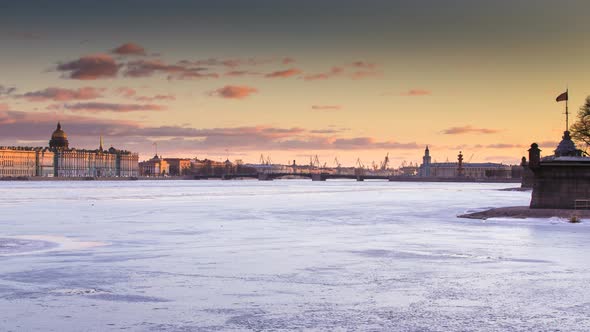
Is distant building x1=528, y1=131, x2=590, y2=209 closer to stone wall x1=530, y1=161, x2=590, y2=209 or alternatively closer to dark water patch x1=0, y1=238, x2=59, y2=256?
stone wall x1=530, y1=161, x2=590, y2=209

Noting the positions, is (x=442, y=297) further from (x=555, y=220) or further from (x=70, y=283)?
(x=555, y=220)

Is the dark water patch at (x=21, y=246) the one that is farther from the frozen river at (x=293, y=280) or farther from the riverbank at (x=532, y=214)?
the riverbank at (x=532, y=214)

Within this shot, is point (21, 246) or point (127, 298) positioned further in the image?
point (21, 246)

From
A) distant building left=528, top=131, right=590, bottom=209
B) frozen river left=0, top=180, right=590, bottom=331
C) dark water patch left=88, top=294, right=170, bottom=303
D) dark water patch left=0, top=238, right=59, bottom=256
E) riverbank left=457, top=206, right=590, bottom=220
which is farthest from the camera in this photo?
distant building left=528, top=131, right=590, bottom=209

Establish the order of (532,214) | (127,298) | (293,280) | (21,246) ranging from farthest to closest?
(532,214) → (21,246) → (293,280) → (127,298)

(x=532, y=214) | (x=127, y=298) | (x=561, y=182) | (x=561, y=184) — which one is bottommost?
(x=127, y=298)

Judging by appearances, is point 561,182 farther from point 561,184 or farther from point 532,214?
point 532,214

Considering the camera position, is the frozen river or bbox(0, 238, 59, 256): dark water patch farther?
bbox(0, 238, 59, 256): dark water patch

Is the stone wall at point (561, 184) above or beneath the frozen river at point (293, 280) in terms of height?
above

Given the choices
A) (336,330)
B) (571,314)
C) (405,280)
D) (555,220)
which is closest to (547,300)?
(571,314)

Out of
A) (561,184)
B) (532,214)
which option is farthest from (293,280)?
(561,184)

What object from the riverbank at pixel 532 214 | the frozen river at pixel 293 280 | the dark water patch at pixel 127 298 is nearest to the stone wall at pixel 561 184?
the riverbank at pixel 532 214

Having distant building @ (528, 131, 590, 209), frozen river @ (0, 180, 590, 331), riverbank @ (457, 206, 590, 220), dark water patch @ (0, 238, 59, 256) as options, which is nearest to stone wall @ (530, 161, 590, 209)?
distant building @ (528, 131, 590, 209)

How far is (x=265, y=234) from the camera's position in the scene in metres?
26.8
